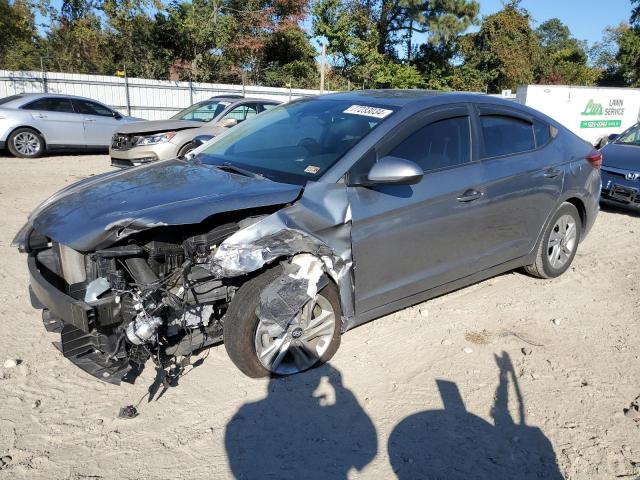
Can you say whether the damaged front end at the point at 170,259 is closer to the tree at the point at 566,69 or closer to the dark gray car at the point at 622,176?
the dark gray car at the point at 622,176

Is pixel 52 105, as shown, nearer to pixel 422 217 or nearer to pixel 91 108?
pixel 91 108

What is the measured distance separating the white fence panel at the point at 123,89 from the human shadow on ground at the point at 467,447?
17271 millimetres

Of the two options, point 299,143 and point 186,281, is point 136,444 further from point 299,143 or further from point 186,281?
point 299,143

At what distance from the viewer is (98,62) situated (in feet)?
79.9

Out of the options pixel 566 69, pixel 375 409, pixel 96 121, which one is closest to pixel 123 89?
pixel 96 121

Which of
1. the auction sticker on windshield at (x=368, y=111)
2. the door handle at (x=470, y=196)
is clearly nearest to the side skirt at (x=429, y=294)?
the door handle at (x=470, y=196)

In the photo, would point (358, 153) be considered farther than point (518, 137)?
No

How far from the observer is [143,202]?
3.01m

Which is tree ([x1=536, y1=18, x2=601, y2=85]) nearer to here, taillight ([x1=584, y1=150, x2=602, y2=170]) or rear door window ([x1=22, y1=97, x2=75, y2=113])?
rear door window ([x1=22, y1=97, x2=75, y2=113])

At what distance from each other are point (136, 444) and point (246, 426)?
56 cm

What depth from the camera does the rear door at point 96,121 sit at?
502 inches

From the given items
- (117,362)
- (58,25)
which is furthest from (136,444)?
(58,25)

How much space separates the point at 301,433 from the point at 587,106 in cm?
1686

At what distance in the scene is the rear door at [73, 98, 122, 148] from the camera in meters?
12.7
